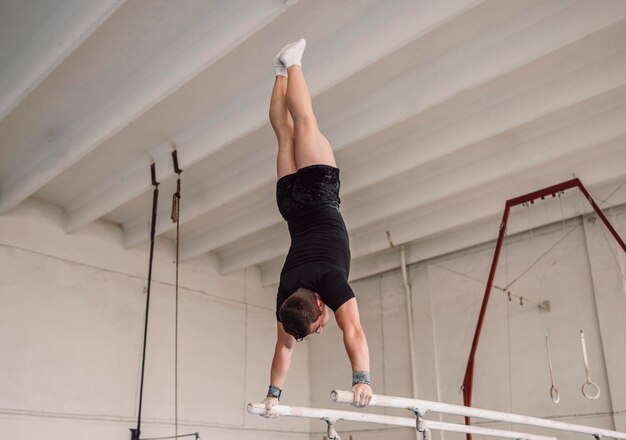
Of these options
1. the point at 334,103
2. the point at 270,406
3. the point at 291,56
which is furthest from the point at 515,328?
the point at 270,406

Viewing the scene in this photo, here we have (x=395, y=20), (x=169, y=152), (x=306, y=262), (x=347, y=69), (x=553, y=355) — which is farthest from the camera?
(x=553, y=355)

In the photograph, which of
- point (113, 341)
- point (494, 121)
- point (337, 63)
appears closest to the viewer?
point (337, 63)

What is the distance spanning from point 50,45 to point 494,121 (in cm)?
446

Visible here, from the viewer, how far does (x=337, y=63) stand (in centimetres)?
560

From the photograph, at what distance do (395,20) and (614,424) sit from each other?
18.6 ft

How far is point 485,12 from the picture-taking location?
552 cm

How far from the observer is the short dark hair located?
3.21 metres

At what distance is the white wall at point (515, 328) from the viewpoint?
799cm

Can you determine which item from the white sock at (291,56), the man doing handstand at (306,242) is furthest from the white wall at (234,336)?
the white sock at (291,56)

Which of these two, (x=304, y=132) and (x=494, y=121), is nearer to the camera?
(x=304, y=132)

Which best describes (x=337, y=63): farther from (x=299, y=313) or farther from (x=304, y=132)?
(x=299, y=313)

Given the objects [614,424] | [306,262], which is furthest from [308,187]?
[614,424]

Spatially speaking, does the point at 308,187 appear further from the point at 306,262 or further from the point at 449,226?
the point at 449,226

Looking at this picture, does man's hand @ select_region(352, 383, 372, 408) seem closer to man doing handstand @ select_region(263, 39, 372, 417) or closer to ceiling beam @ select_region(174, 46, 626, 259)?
man doing handstand @ select_region(263, 39, 372, 417)
